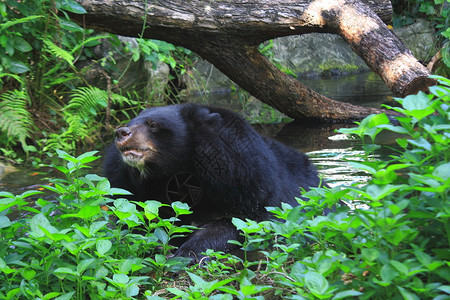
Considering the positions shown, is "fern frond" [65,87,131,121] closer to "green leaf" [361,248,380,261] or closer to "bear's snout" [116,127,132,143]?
"bear's snout" [116,127,132,143]

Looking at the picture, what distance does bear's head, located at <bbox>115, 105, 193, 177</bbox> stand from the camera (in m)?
3.42

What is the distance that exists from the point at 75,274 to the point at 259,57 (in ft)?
15.7

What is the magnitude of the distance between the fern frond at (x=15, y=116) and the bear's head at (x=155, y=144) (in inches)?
119

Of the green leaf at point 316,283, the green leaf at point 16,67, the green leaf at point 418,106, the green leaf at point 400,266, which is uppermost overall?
the green leaf at point 418,106

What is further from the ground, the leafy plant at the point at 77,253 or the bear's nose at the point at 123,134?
the bear's nose at the point at 123,134

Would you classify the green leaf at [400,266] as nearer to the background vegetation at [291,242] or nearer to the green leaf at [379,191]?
the background vegetation at [291,242]

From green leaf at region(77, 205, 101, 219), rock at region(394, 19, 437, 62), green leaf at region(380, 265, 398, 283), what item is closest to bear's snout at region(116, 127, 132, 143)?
green leaf at region(77, 205, 101, 219)

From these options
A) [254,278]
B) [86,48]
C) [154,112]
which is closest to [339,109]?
[86,48]

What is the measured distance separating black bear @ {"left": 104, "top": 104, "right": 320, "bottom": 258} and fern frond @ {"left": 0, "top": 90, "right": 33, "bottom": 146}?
283cm

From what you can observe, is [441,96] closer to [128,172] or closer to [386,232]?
[386,232]

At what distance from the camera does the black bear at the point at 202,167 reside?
342cm

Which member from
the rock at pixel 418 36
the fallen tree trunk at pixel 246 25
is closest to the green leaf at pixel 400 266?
the fallen tree trunk at pixel 246 25

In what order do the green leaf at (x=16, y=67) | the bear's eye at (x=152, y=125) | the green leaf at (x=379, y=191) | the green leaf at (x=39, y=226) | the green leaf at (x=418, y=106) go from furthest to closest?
the green leaf at (x=16, y=67)
the bear's eye at (x=152, y=125)
the green leaf at (x=39, y=226)
the green leaf at (x=418, y=106)
the green leaf at (x=379, y=191)

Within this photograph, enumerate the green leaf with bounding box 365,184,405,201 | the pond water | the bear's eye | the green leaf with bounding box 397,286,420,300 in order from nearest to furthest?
the green leaf with bounding box 397,286,420,300
the green leaf with bounding box 365,184,405,201
the bear's eye
the pond water
